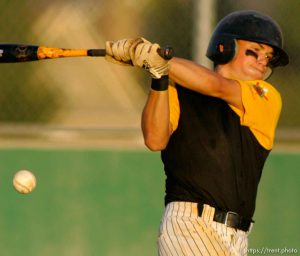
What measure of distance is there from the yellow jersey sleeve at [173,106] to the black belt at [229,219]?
384 mm

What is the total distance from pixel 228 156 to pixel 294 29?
277cm

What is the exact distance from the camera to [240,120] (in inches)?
175

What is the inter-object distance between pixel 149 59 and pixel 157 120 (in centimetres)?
33

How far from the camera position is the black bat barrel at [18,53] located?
4660 millimetres

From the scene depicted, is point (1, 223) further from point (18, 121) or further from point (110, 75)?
point (110, 75)

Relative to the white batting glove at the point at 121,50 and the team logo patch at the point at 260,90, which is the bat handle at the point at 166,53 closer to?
the white batting glove at the point at 121,50

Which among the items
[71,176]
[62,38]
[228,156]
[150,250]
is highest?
[62,38]

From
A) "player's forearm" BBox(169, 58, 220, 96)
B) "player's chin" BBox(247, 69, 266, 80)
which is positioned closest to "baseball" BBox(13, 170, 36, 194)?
"player's chin" BBox(247, 69, 266, 80)

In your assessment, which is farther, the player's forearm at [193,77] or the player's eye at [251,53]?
the player's eye at [251,53]

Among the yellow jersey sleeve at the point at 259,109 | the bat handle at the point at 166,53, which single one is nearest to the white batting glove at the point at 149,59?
the bat handle at the point at 166,53

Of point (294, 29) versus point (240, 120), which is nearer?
point (240, 120)

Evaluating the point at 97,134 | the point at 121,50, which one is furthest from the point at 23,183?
the point at 121,50

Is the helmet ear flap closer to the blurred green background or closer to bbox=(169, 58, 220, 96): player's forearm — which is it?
bbox=(169, 58, 220, 96): player's forearm

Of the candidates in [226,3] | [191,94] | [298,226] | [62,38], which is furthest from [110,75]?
[191,94]
